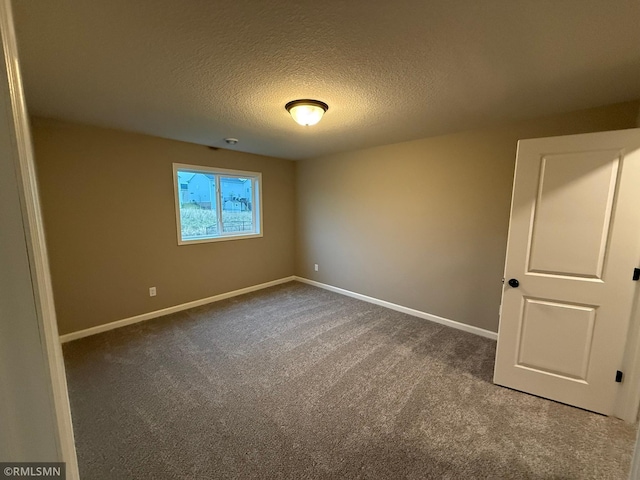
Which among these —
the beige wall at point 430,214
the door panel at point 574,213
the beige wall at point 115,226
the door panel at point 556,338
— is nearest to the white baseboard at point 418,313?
the beige wall at point 430,214

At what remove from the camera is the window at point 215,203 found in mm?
3760

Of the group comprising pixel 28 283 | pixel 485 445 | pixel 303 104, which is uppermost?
pixel 303 104

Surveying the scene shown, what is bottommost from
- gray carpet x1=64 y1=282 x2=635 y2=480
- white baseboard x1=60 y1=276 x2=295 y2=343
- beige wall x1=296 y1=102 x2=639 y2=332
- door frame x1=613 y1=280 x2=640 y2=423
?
gray carpet x1=64 y1=282 x2=635 y2=480

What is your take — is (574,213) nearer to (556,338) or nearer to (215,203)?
(556,338)

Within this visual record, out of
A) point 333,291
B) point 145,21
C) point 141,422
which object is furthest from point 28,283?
point 333,291

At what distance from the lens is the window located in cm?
376

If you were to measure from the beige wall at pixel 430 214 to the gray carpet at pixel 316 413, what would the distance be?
2.17ft

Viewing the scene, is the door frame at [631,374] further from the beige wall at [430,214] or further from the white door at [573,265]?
the beige wall at [430,214]

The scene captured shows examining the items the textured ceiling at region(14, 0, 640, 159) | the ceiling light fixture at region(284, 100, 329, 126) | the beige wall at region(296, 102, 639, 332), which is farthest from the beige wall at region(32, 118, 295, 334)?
the ceiling light fixture at region(284, 100, 329, 126)

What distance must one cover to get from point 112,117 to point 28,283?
298cm

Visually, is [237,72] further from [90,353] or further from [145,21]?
[90,353]

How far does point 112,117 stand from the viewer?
8.63 feet

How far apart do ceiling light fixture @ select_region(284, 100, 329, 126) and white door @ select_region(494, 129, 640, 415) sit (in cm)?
156

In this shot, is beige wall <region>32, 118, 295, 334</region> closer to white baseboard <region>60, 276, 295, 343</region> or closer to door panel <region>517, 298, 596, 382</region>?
white baseboard <region>60, 276, 295, 343</region>
